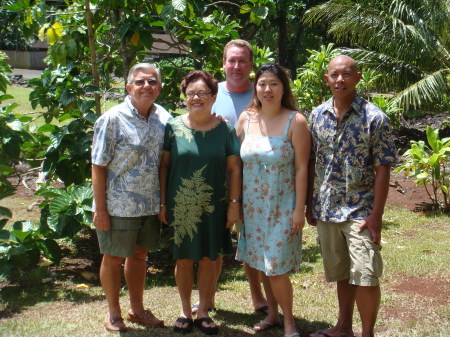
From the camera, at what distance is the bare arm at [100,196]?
3.62m

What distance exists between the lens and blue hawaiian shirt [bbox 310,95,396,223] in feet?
11.0

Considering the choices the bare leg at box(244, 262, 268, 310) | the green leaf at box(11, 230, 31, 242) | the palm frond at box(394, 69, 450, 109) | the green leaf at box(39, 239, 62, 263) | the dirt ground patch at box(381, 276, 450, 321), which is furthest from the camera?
the palm frond at box(394, 69, 450, 109)

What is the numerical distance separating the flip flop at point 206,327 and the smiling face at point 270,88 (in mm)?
1467

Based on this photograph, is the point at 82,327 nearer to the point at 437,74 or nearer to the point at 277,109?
the point at 277,109

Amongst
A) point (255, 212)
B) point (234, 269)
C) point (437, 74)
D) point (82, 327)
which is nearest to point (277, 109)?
point (255, 212)

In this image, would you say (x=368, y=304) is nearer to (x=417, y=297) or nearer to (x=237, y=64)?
(x=417, y=297)

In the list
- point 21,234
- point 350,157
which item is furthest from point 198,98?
point 21,234

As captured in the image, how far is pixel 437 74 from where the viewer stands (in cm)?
1306

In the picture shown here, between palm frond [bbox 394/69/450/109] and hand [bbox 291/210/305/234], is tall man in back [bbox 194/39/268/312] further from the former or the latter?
palm frond [bbox 394/69/450/109]

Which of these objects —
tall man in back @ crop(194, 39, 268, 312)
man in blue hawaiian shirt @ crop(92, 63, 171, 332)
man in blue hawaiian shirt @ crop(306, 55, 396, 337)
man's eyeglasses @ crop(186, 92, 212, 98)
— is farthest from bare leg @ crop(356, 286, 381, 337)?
man's eyeglasses @ crop(186, 92, 212, 98)

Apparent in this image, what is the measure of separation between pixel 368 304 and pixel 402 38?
11.3 m

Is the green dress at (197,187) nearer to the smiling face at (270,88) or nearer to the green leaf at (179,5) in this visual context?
the smiling face at (270,88)

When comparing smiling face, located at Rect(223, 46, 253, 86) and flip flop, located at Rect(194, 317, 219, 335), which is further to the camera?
smiling face, located at Rect(223, 46, 253, 86)

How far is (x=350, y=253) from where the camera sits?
11.3 feet
